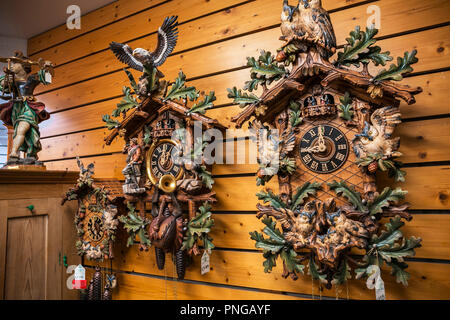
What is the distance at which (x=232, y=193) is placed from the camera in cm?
181

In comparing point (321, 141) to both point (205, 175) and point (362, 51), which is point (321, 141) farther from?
point (205, 175)

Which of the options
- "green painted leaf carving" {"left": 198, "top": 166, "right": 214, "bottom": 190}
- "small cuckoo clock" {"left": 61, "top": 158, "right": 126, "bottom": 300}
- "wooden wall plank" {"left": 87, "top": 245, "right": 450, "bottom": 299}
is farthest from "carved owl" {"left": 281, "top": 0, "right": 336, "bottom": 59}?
"small cuckoo clock" {"left": 61, "top": 158, "right": 126, "bottom": 300}

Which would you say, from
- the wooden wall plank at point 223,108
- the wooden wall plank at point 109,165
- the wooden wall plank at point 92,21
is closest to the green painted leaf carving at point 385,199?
the wooden wall plank at point 223,108

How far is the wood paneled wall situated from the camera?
1371 millimetres

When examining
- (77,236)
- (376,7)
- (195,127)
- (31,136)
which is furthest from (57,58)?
(376,7)

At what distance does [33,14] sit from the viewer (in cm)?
272

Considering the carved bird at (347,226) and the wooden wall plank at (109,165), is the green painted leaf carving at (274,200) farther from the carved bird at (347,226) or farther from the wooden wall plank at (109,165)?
the wooden wall plank at (109,165)

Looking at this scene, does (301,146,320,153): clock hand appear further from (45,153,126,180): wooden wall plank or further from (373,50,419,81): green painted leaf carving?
(45,153,126,180): wooden wall plank

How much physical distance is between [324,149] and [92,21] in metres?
2.17

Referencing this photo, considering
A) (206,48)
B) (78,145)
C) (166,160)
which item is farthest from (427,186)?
(78,145)

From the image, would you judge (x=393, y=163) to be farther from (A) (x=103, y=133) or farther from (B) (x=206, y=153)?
(A) (x=103, y=133)

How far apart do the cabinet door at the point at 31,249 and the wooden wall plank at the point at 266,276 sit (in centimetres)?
40

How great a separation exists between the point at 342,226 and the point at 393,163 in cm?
29
